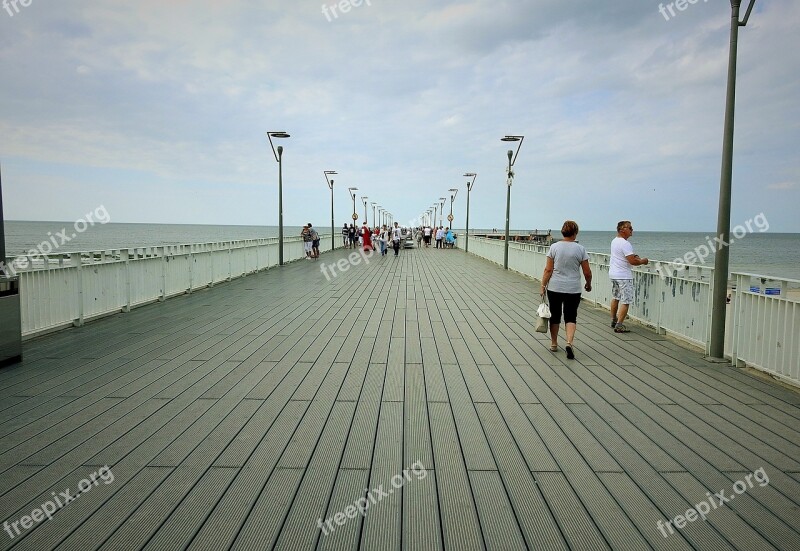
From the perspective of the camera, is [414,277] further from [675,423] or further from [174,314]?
[675,423]

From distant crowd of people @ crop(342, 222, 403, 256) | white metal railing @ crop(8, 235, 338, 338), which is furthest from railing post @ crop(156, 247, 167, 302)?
Result: distant crowd of people @ crop(342, 222, 403, 256)

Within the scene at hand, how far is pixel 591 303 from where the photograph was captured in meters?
11.3

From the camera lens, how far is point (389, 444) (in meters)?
3.80

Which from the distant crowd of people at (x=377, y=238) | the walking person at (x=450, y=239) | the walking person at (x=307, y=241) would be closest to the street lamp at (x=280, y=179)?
the walking person at (x=307, y=241)

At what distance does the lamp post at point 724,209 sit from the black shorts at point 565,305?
1.52 metres

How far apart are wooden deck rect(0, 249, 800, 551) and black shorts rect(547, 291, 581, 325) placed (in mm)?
447

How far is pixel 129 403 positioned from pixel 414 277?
501 inches

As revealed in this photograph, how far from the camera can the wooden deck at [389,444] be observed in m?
2.77

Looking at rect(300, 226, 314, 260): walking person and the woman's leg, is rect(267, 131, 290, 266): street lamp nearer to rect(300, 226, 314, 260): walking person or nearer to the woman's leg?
rect(300, 226, 314, 260): walking person

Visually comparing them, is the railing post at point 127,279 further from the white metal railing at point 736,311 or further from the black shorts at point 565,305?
the white metal railing at point 736,311

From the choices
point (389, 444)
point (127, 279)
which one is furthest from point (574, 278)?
point (127, 279)

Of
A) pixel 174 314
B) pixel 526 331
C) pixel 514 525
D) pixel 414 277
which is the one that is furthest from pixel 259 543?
pixel 414 277

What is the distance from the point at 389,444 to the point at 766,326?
415cm

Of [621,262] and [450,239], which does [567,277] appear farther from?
[450,239]
